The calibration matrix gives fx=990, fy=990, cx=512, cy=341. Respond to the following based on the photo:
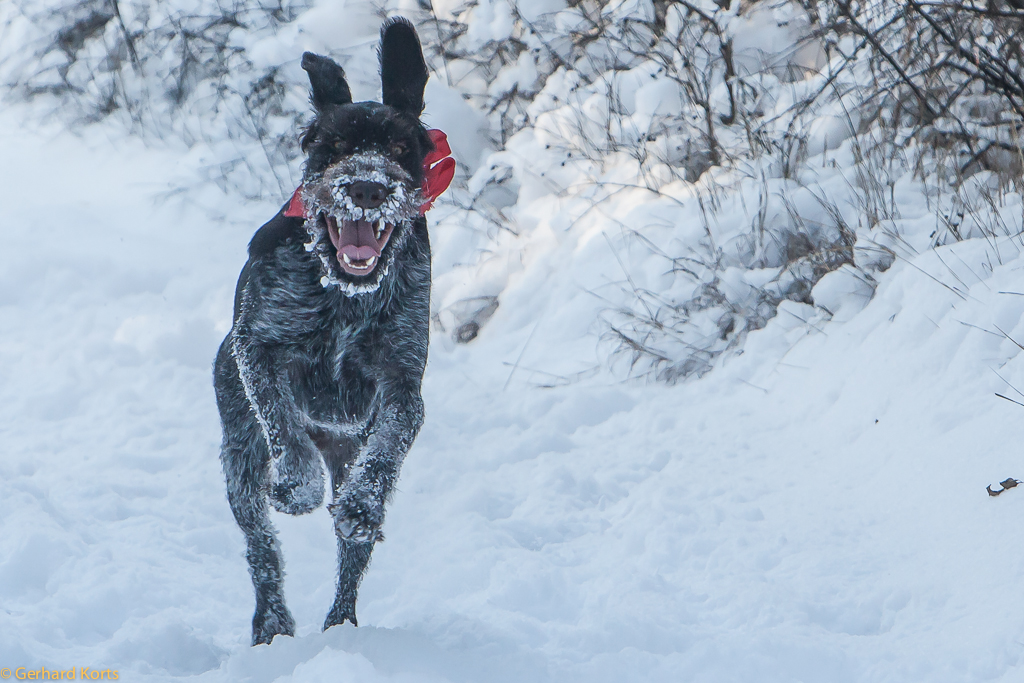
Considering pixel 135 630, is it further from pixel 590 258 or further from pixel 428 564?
pixel 590 258

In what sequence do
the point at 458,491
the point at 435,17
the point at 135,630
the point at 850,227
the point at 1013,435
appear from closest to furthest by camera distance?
the point at 135,630
the point at 1013,435
the point at 458,491
the point at 850,227
the point at 435,17

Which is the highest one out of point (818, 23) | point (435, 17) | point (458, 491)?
point (435, 17)

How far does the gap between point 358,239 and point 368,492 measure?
0.67 m

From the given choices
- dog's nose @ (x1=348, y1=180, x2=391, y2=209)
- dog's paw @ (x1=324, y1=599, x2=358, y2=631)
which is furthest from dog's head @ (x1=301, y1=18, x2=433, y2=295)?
dog's paw @ (x1=324, y1=599, x2=358, y2=631)

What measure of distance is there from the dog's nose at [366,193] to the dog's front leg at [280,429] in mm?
598

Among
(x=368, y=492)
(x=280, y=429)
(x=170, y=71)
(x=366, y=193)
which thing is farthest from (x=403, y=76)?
(x=170, y=71)

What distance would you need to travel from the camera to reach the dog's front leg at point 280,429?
109 inches

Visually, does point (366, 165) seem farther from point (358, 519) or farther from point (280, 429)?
point (358, 519)

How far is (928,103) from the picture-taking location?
5344 millimetres

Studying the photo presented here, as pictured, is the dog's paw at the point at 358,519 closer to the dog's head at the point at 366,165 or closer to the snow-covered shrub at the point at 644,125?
the dog's head at the point at 366,165

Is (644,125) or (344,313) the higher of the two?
(644,125)

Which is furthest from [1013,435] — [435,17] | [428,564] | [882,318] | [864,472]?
[435,17]

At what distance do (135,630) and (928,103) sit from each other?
4656 mm

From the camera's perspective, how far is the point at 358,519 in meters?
2.54
